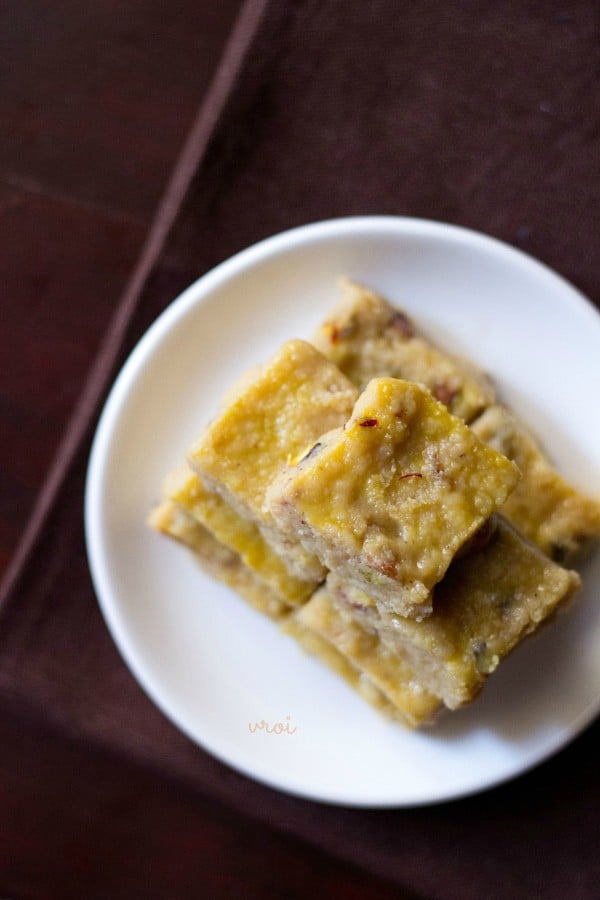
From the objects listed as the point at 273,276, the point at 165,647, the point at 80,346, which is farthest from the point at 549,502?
the point at 80,346

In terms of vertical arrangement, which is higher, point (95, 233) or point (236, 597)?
point (95, 233)

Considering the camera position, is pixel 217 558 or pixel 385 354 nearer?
pixel 385 354

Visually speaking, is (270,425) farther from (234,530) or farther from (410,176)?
(410,176)

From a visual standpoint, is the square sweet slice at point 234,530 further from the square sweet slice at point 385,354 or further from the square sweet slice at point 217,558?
the square sweet slice at point 385,354

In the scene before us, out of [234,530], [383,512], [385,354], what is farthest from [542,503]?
[234,530]

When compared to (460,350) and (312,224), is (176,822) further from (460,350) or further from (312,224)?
(312,224)

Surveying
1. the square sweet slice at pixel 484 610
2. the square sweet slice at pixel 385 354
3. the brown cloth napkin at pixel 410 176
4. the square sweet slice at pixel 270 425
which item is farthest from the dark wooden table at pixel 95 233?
the square sweet slice at pixel 484 610
